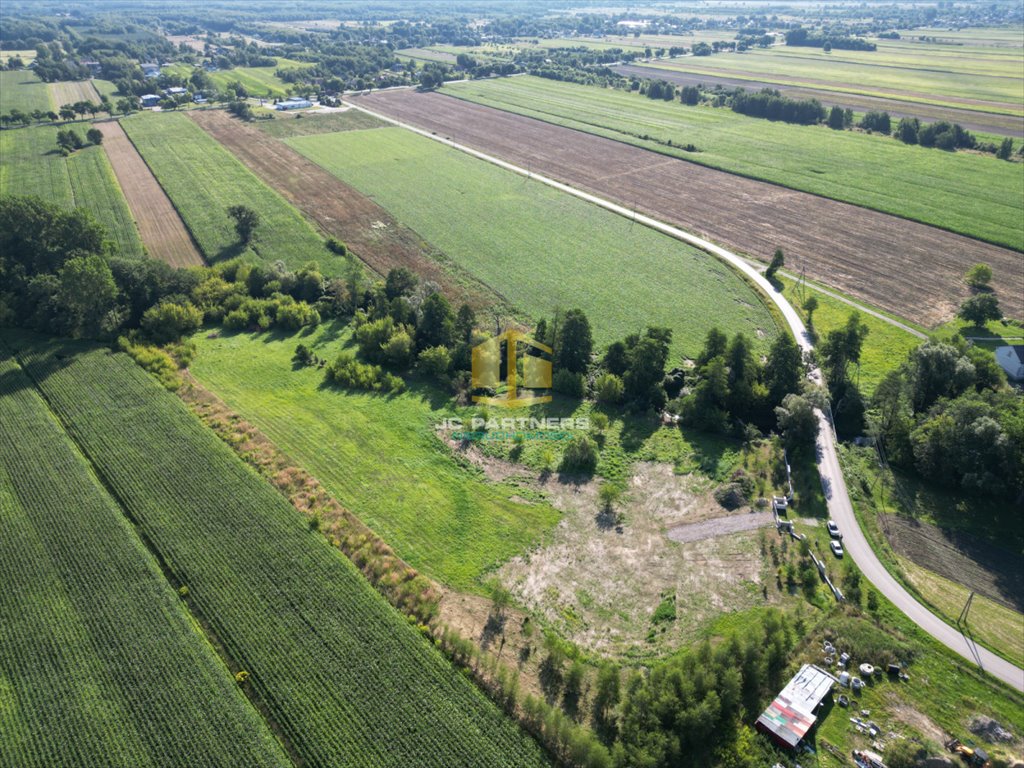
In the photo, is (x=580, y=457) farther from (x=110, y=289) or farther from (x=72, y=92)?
(x=72, y=92)

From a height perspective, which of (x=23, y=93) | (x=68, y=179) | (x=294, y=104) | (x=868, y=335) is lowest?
(x=868, y=335)

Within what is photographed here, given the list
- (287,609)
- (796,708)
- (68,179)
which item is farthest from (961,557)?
(68,179)

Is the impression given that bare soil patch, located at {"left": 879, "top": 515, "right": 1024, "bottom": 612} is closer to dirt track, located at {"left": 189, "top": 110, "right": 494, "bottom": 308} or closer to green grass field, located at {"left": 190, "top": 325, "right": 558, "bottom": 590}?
green grass field, located at {"left": 190, "top": 325, "right": 558, "bottom": 590}

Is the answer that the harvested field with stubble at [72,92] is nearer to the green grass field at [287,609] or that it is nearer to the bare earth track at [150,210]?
the bare earth track at [150,210]

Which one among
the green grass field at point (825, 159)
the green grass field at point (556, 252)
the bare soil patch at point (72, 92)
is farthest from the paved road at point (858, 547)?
the bare soil patch at point (72, 92)

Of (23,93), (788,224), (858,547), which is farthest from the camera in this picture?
(23,93)

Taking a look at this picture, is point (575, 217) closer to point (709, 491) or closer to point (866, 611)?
point (709, 491)

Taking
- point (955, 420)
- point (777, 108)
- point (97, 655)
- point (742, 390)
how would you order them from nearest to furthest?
point (97, 655) < point (955, 420) < point (742, 390) < point (777, 108)

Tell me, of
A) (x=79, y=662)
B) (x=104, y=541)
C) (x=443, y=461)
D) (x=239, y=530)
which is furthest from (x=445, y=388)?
(x=79, y=662)
